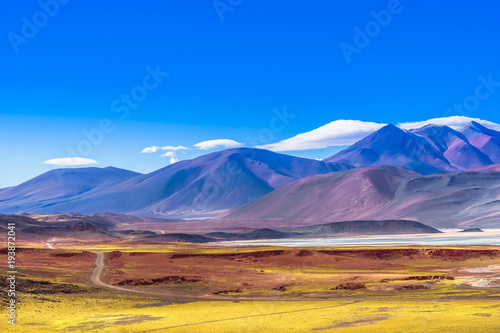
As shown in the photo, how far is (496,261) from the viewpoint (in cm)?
7075

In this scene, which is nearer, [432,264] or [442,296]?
[442,296]

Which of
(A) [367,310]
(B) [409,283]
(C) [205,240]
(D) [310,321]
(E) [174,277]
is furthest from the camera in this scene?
(C) [205,240]

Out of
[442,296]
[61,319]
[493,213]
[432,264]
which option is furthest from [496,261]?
[493,213]

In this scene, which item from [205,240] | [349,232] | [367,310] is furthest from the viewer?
[349,232]

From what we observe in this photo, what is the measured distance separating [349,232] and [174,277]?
125 m

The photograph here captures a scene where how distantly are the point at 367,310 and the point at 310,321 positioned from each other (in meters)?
5.14

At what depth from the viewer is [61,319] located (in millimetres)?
31766

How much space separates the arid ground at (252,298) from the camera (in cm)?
2891

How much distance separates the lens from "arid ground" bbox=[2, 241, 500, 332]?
2891 cm

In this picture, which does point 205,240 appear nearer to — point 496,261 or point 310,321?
point 496,261

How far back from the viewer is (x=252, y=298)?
1625 inches

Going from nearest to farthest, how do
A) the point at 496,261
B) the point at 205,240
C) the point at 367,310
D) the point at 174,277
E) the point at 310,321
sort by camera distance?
the point at 310,321, the point at 367,310, the point at 174,277, the point at 496,261, the point at 205,240

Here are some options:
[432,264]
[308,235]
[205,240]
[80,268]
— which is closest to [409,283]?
[432,264]

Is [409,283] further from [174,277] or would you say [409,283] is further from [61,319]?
[61,319]
